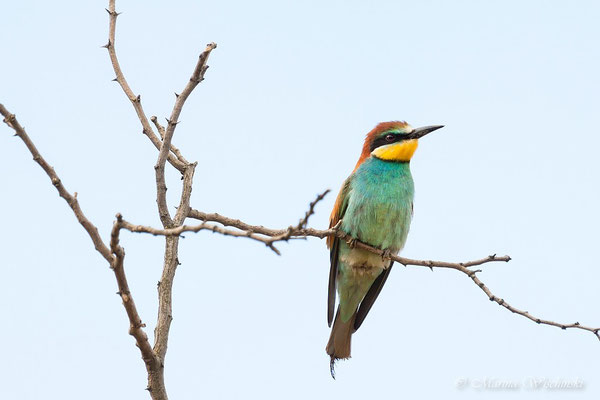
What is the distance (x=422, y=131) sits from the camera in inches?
217

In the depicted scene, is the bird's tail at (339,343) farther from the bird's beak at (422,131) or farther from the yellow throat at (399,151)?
the bird's beak at (422,131)

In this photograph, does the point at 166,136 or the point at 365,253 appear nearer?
the point at 166,136

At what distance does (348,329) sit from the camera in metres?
5.44

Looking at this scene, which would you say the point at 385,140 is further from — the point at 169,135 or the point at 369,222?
the point at 169,135

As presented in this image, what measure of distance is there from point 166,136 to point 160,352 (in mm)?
856

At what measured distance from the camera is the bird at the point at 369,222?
16.8ft

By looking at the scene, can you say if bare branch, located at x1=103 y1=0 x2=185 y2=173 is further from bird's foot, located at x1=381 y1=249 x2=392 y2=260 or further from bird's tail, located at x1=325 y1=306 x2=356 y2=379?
bird's tail, located at x1=325 y1=306 x2=356 y2=379

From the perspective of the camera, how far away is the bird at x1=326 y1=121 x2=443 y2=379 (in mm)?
5125

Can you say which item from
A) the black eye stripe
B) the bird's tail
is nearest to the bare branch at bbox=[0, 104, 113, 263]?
the bird's tail

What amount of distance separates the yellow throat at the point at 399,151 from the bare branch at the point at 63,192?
3.35 m

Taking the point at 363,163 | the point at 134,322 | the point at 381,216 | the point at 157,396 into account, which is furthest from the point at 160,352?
the point at 363,163

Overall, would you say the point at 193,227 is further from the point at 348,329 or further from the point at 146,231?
the point at 348,329

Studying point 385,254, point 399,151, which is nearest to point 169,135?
point 385,254

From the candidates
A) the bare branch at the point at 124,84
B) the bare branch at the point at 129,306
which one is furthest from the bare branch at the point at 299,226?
the bare branch at the point at 124,84
